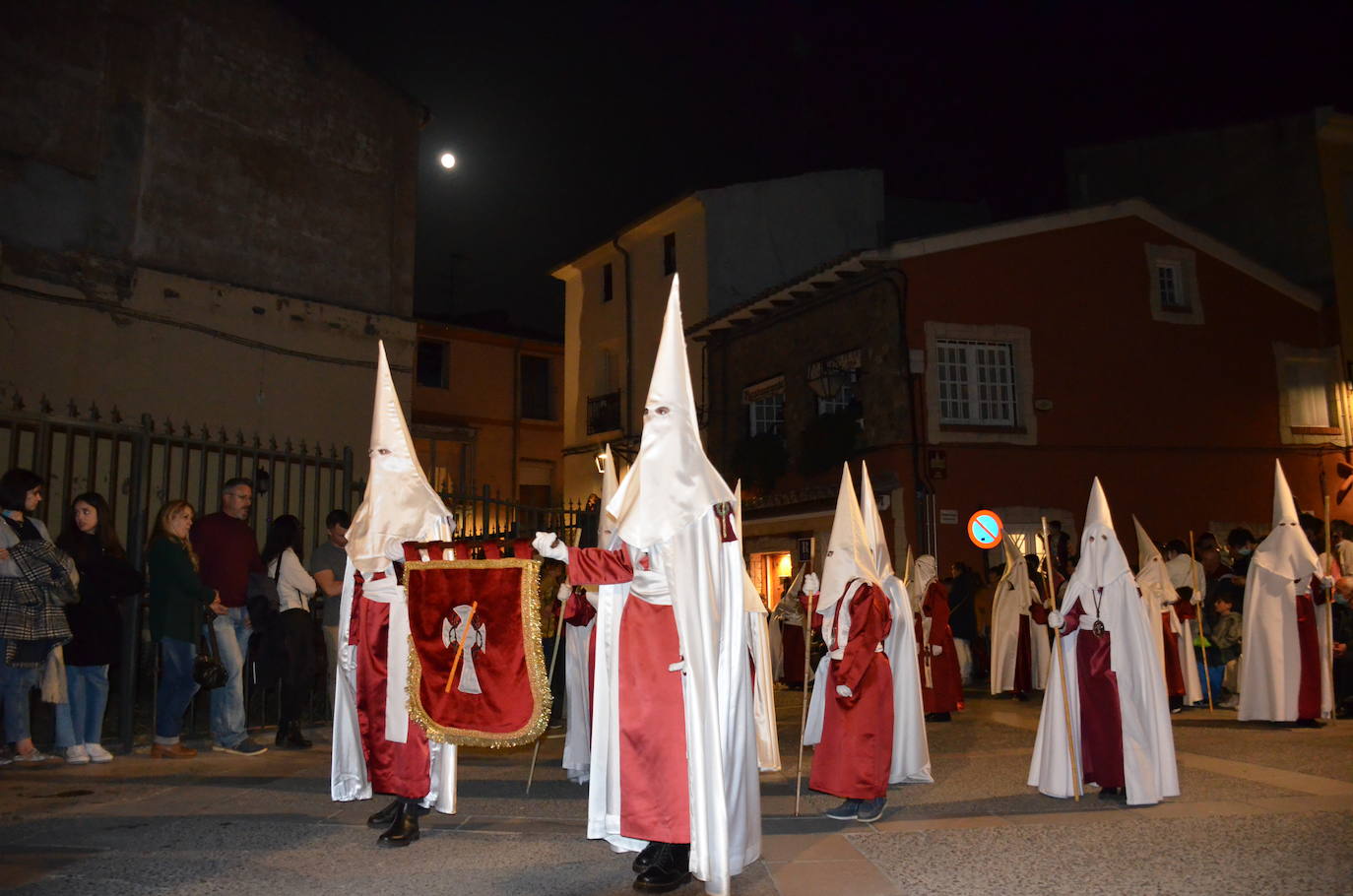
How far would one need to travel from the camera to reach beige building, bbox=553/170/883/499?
26062 mm

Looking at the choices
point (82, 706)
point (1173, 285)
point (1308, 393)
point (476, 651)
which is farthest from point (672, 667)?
point (1308, 393)

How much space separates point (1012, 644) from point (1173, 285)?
10.0 m

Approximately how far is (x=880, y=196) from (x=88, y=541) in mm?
22549

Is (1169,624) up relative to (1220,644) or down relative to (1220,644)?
up

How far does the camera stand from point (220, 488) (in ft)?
29.2

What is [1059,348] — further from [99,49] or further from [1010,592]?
[99,49]

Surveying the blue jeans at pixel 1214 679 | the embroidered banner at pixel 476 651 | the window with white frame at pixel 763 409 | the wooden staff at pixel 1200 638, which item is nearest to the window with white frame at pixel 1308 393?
the blue jeans at pixel 1214 679

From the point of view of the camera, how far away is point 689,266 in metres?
26.6

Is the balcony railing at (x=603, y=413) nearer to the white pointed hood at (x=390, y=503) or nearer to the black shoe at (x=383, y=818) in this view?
the white pointed hood at (x=390, y=503)

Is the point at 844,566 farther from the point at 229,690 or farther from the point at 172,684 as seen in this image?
the point at 172,684

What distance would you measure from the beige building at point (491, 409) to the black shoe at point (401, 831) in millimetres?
23550

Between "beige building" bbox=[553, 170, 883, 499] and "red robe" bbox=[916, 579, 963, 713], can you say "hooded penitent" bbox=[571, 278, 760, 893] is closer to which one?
"red robe" bbox=[916, 579, 963, 713]

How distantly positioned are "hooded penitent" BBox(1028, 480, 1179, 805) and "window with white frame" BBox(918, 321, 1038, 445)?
1148cm

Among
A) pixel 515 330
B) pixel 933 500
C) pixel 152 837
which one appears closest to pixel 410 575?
pixel 152 837
